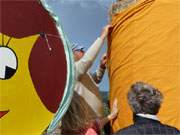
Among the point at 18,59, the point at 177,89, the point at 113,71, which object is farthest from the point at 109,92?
the point at 18,59

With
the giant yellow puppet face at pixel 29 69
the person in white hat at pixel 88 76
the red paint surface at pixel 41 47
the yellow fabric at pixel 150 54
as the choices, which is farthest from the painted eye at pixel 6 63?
the yellow fabric at pixel 150 54

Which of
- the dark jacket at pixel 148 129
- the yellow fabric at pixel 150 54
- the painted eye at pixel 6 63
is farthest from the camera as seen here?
the yellow fabric at pixel 150 54

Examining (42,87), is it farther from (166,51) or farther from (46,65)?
(166,51)

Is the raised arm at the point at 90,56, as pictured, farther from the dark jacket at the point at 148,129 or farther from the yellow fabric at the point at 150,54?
the dark jacket at the point at 148,129

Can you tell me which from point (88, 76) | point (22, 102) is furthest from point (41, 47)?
point (88, 76)

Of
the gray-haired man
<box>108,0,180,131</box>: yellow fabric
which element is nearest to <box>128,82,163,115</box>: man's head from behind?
the gray-haired man

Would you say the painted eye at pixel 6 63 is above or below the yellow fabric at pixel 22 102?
above

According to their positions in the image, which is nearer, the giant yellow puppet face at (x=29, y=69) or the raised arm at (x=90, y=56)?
the giant yellow puppet face at (x=29, y=69)

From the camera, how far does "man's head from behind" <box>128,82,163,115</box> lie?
3.39m

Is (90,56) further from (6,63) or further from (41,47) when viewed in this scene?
(6,63)

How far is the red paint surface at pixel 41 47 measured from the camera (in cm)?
354

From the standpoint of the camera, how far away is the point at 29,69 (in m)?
3.56

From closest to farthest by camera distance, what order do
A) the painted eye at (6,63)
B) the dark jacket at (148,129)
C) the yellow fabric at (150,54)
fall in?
1. the dark jacket at (148,129)
2. the painted eye at (6,63)
3. the yellow fabric at (150,54)

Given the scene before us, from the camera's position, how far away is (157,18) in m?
3.91
